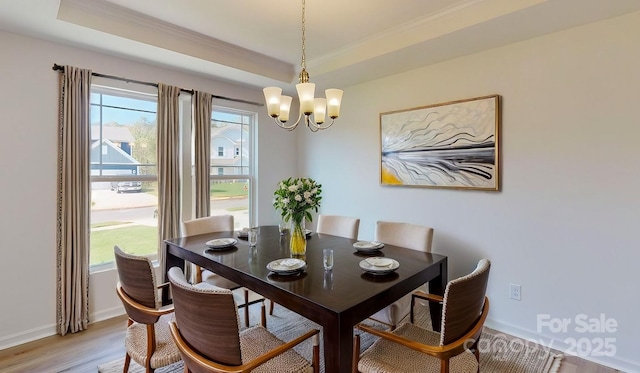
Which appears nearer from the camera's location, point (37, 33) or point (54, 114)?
point (37, 33)

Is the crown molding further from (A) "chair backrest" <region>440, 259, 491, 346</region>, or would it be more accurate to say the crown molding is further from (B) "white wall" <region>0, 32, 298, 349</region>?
(A) "chair backrest" <region>440, 259, 491, 346</region>

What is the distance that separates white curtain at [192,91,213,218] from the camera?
3.48m

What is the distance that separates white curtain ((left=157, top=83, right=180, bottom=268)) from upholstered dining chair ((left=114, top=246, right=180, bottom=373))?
1.46m

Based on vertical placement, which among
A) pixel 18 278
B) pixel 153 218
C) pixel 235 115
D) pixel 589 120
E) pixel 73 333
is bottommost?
pixel 73 333

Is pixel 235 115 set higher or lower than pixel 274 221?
higher

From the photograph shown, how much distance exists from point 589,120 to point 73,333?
14.8ft

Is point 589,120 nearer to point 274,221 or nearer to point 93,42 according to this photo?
point 274,221

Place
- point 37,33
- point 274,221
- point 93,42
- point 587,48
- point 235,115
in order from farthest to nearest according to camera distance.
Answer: point 274,221, point 235,115, point 93,42, point 37,33, point 587,48

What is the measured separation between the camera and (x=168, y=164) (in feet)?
10.7

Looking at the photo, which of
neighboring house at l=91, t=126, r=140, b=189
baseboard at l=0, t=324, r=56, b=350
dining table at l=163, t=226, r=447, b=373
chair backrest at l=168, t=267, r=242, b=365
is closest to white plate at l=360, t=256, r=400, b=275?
dining table at l=163, t=226, r=447, b=373

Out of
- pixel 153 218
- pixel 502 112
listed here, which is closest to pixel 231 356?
pixel 153 218

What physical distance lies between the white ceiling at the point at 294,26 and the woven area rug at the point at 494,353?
8.12 feet

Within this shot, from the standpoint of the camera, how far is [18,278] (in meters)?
2.53

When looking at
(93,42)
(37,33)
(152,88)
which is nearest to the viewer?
(37,33)
